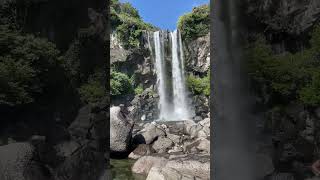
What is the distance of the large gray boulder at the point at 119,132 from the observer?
18.0m

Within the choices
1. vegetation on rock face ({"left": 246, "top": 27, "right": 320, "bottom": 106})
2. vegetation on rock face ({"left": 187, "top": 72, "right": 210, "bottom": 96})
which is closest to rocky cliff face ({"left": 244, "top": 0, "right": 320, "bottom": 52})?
vegetation on rock face ({"left": 246, "top": 27, "right": 320, "bottom": 106})

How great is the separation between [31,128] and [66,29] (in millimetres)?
1564

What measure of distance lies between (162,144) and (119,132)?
278 centimetres

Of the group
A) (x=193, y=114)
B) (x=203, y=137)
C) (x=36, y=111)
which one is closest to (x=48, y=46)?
(x=36, y=111)

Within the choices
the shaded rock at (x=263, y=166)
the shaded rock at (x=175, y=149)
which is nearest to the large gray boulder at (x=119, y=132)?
the shaded rock at (x=175, y=149)

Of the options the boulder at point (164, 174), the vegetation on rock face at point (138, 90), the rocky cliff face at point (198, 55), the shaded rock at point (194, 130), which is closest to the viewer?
the boulder at point (164, 174)

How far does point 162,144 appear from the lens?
66.0ft

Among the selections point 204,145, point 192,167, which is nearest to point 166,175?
point 192,167

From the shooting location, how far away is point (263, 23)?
22.5 feet

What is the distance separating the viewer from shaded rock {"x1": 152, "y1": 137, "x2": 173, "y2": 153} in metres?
19.7

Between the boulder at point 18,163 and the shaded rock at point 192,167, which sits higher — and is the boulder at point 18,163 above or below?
above

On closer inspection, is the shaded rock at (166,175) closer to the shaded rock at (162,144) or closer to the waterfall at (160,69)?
the shaded rock at (162,144)

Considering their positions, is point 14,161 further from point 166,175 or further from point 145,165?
point 145,165

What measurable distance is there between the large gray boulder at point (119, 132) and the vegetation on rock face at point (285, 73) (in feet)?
38.2
